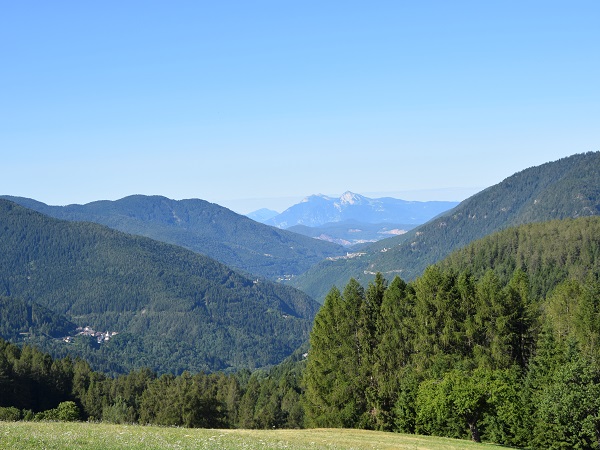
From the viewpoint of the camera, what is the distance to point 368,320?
236 ft

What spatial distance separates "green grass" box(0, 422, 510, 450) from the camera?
106 ft

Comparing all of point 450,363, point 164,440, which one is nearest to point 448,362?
point 450,363

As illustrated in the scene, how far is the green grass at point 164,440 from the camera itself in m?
32.4

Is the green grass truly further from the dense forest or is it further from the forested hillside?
the forested hillside

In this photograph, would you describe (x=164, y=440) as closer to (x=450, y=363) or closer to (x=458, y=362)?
(x=458, y=362)

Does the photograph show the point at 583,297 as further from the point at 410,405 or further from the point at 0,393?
the point at 0,393

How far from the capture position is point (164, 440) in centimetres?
3741

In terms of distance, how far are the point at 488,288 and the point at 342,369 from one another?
1806 centimetres

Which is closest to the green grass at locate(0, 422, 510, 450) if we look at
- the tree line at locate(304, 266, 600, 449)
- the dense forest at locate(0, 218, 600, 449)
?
the dense forest at locate(0, 218, 600, 449)

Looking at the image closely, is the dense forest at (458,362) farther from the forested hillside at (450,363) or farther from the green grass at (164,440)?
the green grass at (164,440)

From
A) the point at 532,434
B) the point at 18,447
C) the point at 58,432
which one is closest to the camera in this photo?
the point at 18,447

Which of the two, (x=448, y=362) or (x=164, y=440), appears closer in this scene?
(x=164, y=440)

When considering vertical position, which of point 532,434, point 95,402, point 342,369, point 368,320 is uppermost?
point 368,320

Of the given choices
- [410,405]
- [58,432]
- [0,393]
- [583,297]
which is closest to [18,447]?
[58,432]
